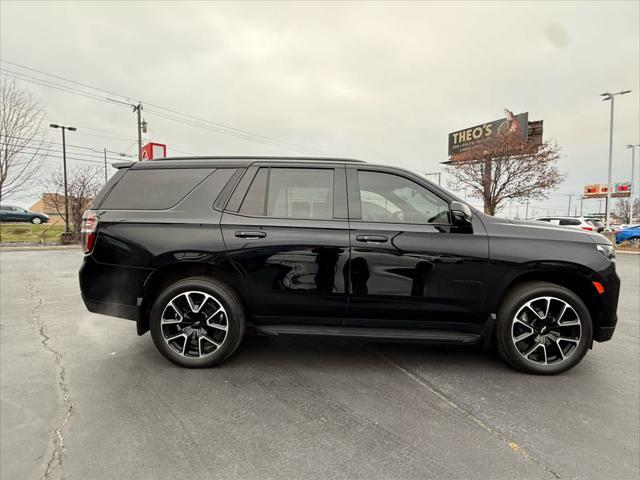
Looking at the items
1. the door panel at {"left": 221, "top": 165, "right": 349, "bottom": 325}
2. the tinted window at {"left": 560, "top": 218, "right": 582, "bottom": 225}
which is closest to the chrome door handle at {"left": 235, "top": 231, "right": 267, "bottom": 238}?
the door panel at {"left": 221, "top": 165, "right": 349, "bottom": 325}

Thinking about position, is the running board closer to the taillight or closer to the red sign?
the taillight

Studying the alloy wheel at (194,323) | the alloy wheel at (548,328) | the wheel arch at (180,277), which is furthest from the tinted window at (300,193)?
the alloy wheel at (548,328)

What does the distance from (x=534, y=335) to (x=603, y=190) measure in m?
73.4

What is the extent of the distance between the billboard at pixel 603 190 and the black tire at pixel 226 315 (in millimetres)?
67290

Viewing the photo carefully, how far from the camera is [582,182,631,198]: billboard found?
53.2 m

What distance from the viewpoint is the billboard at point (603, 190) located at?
174 ft

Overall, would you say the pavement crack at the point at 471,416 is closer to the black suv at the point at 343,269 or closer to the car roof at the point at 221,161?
the black suv at the point at 343,269

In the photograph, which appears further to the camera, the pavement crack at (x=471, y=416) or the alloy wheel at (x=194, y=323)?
the alloy wheel at (x=194, y=323)

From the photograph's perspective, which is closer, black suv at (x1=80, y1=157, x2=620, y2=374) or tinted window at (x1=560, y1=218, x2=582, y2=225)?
black suv at (x1=80, y1=157, x2=620, y2=374)

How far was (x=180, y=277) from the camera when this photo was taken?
3.21 metres

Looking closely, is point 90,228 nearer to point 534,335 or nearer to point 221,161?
point 221,161

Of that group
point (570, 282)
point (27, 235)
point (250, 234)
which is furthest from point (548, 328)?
point (27, 235)

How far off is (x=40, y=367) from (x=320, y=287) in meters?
2.80

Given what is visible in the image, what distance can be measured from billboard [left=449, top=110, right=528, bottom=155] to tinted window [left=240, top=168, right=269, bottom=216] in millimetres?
25041
